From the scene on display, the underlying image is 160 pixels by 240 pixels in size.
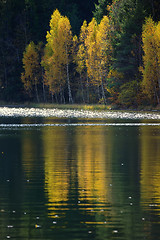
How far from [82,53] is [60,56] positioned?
11.5ft

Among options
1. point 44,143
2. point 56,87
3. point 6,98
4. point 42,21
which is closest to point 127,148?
point 44,143

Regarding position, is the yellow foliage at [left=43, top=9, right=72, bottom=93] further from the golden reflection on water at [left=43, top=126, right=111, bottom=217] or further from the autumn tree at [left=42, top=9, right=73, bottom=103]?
the golden reflection on water at [left=43, top=126, right=111, bottom=217]

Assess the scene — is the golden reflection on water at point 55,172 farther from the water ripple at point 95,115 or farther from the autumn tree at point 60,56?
the autumn tree at point 60,56

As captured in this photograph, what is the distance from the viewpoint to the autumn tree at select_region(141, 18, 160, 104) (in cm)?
7394

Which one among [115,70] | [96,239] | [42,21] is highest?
[42,21]

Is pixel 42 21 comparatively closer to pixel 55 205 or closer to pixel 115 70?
pixel 115 70

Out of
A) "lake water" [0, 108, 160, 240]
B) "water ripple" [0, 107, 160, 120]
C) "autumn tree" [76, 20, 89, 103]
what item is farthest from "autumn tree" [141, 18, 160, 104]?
"lake water" [0, 108, 160, 240]

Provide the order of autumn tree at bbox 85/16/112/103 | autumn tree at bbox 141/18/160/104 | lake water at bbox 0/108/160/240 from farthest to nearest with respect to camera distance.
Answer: autumn tree at bbox 85/16/112/103 → autumn tree at bbox 141/18/160/104 → lake water at bbox 0/108/160/240

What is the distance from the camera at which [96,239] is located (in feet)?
35.9

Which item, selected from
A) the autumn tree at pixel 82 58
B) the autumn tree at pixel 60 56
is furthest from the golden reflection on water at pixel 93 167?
the autumn tree at pixel 60 56

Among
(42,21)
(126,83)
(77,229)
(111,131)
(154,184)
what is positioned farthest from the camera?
(42,21)

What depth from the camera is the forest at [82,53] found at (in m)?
78.5

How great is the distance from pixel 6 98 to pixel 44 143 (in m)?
85.3

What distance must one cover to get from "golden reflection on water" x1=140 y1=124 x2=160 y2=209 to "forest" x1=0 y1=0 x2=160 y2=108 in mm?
43614
